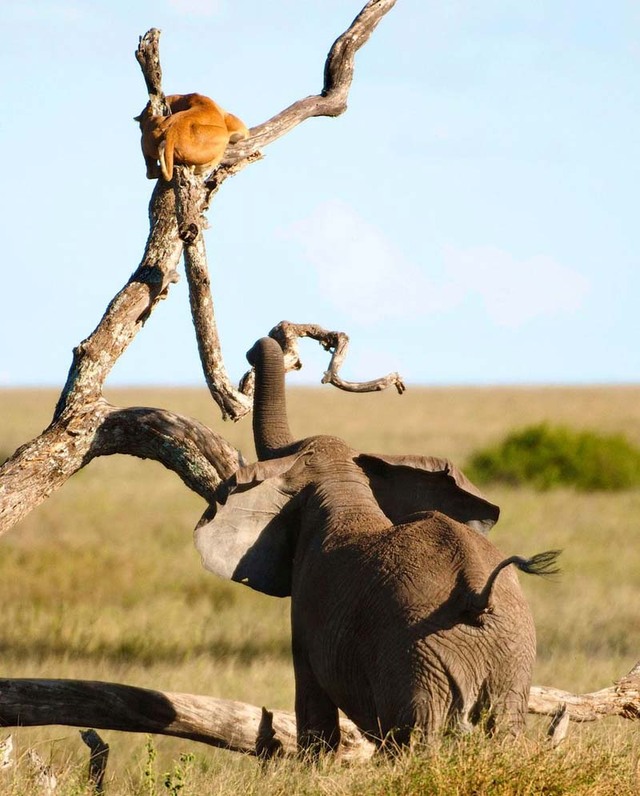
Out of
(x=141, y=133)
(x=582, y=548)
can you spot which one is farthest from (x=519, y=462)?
(x=141, y=133)

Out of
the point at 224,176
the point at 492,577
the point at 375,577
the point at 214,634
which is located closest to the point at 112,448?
the point at 224,176

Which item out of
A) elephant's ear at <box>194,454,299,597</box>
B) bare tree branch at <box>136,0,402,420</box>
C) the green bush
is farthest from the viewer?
the green bush

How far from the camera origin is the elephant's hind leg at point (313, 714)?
5766mm

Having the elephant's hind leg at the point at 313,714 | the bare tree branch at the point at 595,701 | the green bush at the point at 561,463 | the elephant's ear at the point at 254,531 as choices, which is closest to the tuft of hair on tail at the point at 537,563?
the elephant's hind leg at the point at 313,714

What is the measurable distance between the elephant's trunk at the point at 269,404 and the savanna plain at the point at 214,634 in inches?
64.1

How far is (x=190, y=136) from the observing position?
7.73m

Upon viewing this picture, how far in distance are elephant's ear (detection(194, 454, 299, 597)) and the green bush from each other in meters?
21.6

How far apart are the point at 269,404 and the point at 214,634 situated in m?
6.73

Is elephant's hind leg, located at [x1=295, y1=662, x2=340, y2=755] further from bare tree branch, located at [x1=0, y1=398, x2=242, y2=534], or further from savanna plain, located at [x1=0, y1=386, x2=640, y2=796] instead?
bare tree branch, located at [x1=0, y1=398, x2=242, y2=534]

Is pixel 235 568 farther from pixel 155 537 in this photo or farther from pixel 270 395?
pixel 155 537

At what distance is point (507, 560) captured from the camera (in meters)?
4.73

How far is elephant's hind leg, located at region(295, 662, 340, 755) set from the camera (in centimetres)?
577

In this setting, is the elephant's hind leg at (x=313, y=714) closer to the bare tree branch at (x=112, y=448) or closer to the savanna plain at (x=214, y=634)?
the savanna plain at (x=214, y=634)

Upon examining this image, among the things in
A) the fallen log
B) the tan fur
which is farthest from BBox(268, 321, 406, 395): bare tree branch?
the fallen log
